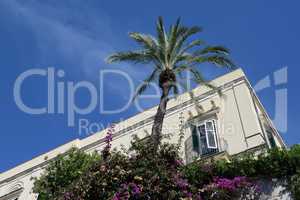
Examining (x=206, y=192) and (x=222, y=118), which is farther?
(x=222, y=118)

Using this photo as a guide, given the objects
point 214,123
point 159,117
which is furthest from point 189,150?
point 159,117

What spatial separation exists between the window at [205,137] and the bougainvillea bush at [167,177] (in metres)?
5.94

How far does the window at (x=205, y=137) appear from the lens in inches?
695

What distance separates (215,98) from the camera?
1952cm

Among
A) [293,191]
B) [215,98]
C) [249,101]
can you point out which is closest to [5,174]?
[215,98]

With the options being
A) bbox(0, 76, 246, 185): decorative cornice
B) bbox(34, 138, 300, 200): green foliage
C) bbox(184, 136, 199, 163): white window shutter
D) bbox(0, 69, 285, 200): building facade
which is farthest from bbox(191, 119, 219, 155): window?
bbox(34, 138, 300, 200): green foliage

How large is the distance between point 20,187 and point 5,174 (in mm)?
2536

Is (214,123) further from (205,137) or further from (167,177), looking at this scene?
(167,177)

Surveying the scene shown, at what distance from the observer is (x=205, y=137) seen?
18078mm

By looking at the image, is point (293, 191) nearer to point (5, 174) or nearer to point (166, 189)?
point (166, 189)

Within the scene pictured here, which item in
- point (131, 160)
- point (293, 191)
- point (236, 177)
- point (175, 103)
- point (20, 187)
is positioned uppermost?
point (175, 103)

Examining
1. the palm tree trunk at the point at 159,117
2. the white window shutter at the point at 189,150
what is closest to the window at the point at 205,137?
the white window shutter at the point at 189,150

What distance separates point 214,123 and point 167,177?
→ 834 cm

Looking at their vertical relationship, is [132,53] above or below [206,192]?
above
